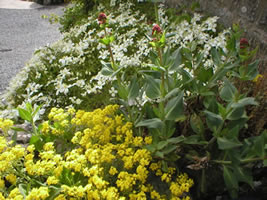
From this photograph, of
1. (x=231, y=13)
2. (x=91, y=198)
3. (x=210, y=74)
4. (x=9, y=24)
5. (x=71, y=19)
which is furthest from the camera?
(x=9, y=24)

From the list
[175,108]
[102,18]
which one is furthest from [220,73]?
[102,18]

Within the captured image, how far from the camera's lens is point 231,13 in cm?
378

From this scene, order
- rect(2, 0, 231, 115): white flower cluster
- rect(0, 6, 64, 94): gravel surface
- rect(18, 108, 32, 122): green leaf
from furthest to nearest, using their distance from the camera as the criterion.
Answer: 1. rect(0, 6, 64, 94): gravel surface
2. rect(2, 0, 231, 115): white flower cluster
3. rect(18, 108, 32, 122): green leaf

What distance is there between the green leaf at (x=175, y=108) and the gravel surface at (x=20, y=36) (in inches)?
152

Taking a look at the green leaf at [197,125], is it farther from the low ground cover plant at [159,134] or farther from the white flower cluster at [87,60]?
the white flower cluster at [87,60]

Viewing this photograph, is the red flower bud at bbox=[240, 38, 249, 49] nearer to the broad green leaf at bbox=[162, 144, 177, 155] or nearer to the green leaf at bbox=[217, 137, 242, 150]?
the green leaf at bbox=[217, 137, 242, 150]

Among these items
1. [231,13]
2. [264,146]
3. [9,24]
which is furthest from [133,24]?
[9,24]

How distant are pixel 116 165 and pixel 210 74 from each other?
113cm

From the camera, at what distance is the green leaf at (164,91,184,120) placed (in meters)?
1.96

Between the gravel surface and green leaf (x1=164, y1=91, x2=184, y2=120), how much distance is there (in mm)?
3863

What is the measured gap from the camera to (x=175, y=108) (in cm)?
197

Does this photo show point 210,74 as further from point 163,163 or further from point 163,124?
point 163,163

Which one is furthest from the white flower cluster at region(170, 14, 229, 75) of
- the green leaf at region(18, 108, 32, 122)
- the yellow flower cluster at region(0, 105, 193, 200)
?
the green leaf at region(18, 108, 32, 122)

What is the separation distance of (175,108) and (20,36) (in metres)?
7.61
